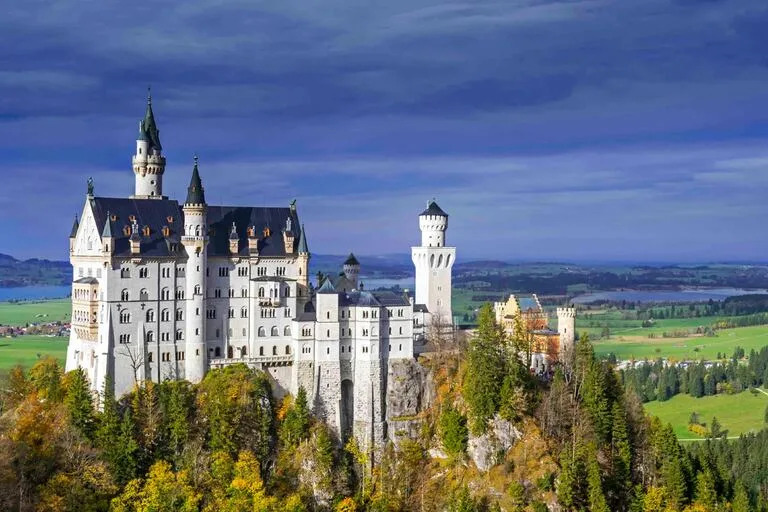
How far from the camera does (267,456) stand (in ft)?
297

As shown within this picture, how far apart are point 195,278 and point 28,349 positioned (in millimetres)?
81167

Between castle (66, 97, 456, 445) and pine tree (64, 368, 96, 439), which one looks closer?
pine tree (64, 368, 96, 439)

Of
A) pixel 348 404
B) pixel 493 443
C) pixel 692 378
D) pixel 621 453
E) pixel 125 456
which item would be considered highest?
pixel 348 404

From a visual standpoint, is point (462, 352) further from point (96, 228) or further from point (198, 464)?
point (96, 228)

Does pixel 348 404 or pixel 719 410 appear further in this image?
pixel 719 410

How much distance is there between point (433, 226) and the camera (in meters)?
107

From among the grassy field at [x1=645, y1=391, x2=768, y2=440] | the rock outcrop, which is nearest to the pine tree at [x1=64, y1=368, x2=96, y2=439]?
the rock outcrop

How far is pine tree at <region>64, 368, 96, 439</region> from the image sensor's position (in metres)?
84.3

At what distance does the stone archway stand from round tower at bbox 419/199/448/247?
739 inches

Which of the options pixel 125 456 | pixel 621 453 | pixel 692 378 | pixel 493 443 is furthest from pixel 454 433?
pixel 692 378

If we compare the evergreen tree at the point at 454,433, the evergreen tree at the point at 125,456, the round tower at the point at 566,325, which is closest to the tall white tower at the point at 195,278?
the evergreen tree at the point at 125,456

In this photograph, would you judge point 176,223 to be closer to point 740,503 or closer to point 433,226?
point 433,226

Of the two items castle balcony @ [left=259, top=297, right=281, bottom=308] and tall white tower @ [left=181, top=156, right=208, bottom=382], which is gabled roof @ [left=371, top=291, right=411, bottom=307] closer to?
castle balcony @ [left=259, top=297, right=281, bottom=308]

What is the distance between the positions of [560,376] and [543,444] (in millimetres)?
7235
